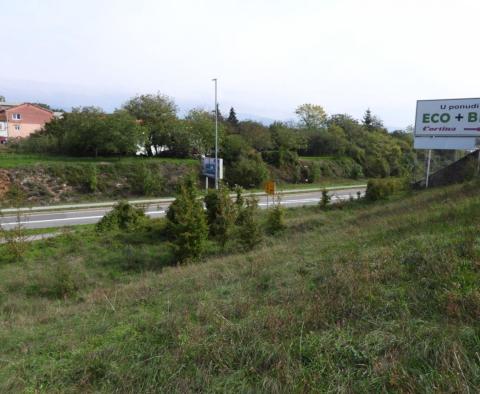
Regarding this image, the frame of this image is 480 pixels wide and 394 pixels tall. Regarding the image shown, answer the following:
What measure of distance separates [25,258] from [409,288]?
13542mm

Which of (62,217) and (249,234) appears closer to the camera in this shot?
(249,234)

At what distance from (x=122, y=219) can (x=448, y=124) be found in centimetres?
1898

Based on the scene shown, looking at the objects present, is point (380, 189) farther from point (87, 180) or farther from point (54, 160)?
point (54, 160)

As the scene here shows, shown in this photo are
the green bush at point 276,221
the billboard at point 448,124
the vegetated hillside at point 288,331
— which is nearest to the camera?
the vegetated hillside at point 288,331

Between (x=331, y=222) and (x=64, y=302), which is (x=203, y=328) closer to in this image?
(x=64, y=302)

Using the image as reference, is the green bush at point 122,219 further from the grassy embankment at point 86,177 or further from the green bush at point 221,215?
the grassy embankment at point 86,177

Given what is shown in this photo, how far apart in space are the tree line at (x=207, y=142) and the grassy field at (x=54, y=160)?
920 millimetres

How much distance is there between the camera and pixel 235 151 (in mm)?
37750

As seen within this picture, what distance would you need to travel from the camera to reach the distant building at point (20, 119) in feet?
197

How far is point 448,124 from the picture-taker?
69.8 feet

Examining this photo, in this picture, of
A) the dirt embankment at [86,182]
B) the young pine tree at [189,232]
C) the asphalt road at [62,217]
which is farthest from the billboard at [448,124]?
the dirt embankment at [86,182]

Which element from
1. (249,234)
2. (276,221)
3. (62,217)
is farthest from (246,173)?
(249,234)

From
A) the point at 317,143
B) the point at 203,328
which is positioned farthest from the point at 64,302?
the point at 317,143

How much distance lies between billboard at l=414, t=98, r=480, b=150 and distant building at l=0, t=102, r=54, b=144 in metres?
56.8
